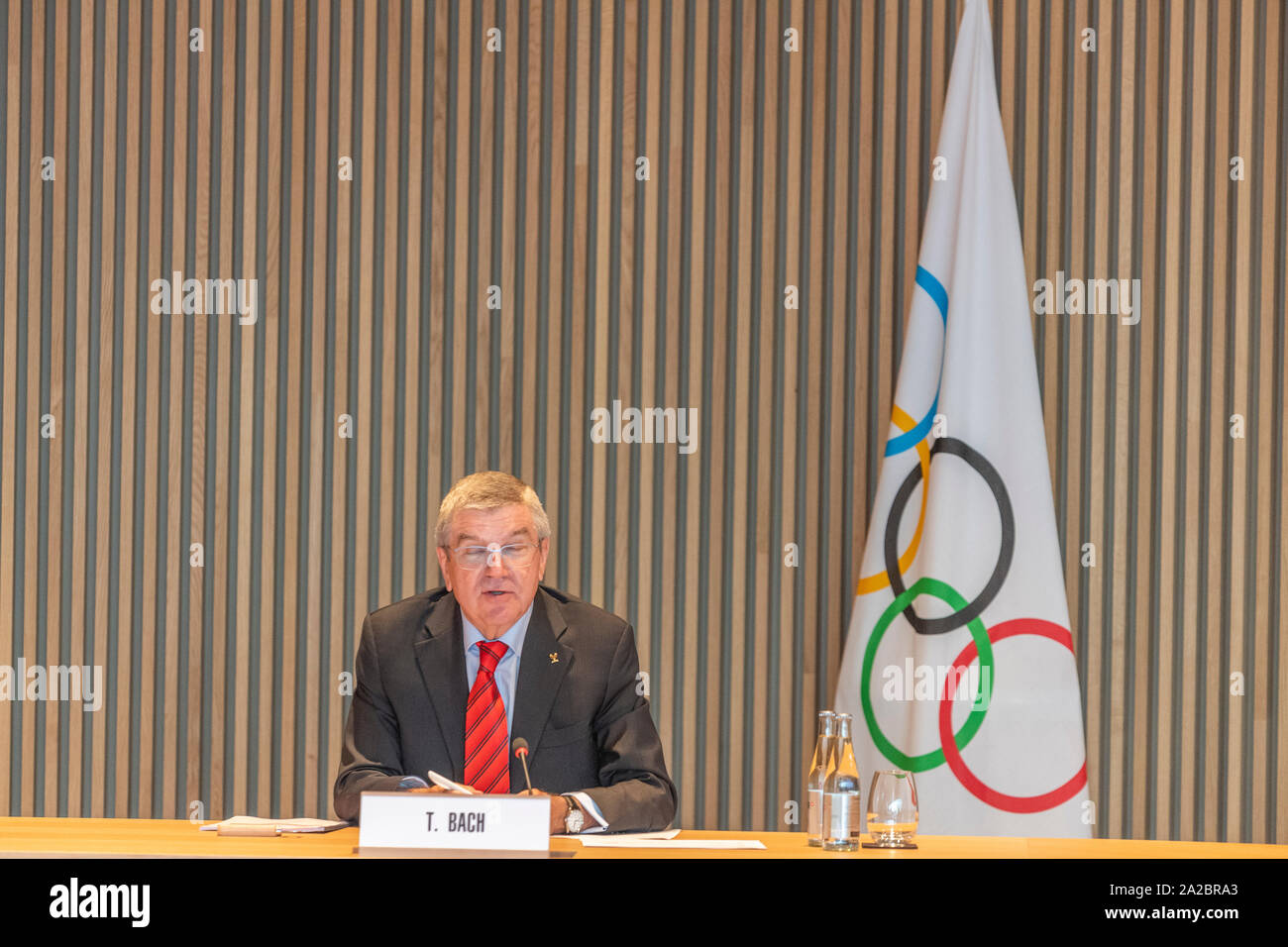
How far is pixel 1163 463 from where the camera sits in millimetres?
3904

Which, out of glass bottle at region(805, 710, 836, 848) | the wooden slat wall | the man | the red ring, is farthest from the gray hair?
the red ring

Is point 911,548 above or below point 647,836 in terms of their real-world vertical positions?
above

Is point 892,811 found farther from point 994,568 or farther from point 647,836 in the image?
point 994,568

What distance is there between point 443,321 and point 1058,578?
1.92m

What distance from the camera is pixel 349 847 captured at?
196cm

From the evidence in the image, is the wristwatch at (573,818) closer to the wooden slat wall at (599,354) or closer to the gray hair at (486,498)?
the gray hair at (486,498)

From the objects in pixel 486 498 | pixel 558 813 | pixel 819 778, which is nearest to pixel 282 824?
pixel 558 813

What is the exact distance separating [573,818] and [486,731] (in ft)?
1.39

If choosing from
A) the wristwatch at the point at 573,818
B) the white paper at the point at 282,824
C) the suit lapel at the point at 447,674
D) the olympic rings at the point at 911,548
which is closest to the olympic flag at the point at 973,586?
the olympic rings at the point at 911,548

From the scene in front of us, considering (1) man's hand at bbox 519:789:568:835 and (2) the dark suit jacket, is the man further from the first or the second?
(1) man's hand at bbox 519:789:568:835
